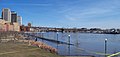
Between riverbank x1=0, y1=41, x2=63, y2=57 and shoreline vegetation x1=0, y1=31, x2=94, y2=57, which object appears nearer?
riverbank x1=0, y1=41, x2=63, y2=57

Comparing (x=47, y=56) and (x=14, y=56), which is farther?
(x=47, y=56)

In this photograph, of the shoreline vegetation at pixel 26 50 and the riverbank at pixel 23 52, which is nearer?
the riverbank at pixel 23 52

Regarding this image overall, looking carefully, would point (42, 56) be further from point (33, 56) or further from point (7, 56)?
point (7, 56)

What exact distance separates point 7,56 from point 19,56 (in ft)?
4.74

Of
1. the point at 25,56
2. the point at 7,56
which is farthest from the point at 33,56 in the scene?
the point at 7,56

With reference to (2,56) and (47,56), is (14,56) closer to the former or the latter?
(2,56)

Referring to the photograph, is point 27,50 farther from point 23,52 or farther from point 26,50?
point 23,52

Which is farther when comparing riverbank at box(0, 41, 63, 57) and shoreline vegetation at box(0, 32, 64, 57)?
shoreline vegetation at box(0, 32, 64, 57)

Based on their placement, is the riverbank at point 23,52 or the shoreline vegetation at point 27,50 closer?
the riverbank at point 23,52

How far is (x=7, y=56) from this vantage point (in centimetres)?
2764

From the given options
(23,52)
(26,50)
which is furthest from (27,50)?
(23,52)

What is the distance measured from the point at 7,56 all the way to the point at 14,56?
2.77 feet

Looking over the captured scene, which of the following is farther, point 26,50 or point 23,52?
point 26,50

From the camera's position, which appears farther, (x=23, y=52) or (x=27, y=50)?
(x=27, y=50)
